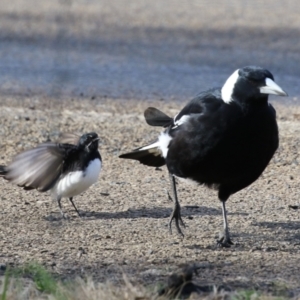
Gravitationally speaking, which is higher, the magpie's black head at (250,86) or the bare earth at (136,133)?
the magpie's black head at (250,86)

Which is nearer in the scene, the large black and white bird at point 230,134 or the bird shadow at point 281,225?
the large black and white bird at point 230,134

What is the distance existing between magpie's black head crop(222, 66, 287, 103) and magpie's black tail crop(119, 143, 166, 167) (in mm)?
1135

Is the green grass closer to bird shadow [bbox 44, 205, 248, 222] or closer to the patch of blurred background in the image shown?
bird shadow [bbox 44, 205, 248, 222]

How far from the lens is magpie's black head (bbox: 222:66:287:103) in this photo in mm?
6590

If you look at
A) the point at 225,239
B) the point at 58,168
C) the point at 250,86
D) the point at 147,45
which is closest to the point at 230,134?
the point at 250,86

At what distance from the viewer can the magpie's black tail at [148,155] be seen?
7.69 m

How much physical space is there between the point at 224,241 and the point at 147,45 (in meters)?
12.2

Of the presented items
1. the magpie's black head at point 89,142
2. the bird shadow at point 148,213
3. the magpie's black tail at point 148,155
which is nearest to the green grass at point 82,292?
the bird shadow at point 148,213

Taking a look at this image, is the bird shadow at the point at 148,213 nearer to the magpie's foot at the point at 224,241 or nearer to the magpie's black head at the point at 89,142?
the magpie's black head at the point at 89,142

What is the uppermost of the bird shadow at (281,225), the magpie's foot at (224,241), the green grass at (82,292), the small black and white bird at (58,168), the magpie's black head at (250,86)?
the magpie's black head at (250,86)

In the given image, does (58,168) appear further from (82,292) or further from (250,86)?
(82,292)

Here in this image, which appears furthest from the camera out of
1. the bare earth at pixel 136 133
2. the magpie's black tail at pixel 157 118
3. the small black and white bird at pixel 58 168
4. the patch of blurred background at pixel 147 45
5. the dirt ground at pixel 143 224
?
the patch of blurred background at pixel 147 45

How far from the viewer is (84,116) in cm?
1138

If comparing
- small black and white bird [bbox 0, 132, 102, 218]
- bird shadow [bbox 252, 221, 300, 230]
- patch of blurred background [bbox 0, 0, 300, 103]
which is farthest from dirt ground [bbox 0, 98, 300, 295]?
patch of blurred background [bbox 0, 0, 300, 103]
